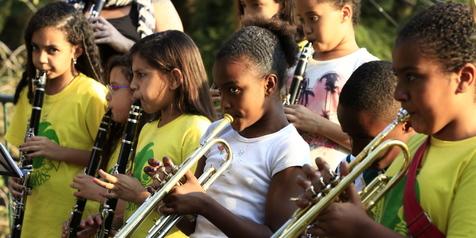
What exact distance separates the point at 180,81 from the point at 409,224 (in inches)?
67.3

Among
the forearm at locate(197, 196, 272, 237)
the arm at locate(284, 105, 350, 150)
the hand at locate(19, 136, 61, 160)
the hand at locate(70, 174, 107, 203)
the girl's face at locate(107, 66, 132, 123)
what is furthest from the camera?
the hand at locate(19, 136, 61, 160)

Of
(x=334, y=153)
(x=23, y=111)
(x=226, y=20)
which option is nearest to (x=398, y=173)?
(x=334, y=153)

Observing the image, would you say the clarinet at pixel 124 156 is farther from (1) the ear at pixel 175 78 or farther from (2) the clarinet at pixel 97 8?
(2) the clarinet at pixel 97 8

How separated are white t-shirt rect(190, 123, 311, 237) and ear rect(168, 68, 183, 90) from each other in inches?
23.1

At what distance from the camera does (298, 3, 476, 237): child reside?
2.71 metres

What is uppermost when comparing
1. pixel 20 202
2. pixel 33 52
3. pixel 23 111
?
pixel 33 52

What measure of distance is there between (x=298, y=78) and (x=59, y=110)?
1352 mm

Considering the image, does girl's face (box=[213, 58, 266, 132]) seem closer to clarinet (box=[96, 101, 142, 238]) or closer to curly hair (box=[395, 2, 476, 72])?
clarinet (box=[96, 101, 142, 238])

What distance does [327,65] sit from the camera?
434cm

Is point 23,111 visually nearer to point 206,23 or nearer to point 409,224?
point 409,224

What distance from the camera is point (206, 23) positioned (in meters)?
10.6

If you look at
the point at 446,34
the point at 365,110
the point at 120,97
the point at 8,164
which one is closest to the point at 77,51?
the point at 120,97

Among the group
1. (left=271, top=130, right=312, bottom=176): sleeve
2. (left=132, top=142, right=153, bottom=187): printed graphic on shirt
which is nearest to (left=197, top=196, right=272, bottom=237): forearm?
(left=271, top=130, right=312, bottom=176): sleeve

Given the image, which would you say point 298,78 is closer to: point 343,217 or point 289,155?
point 289,155
